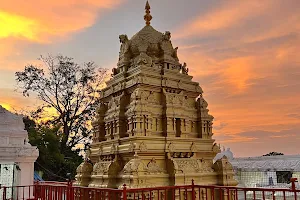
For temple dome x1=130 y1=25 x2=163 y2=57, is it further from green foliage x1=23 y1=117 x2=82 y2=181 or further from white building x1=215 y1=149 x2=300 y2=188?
green foliage x1=23 y1=117 x2=82 y2=181

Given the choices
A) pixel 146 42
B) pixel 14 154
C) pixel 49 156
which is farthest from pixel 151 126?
pixel 49 156

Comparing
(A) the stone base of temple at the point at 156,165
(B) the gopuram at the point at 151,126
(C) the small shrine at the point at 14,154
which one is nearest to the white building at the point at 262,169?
(A) the stone base of temple at the point at 156,165

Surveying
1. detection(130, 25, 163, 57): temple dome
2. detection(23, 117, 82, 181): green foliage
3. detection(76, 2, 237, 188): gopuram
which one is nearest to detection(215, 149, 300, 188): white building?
detection(76, 2, 237, 188): gopuram

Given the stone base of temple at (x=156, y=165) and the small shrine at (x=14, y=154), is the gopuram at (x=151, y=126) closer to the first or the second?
the stone base of temple at (x=156, y=165)

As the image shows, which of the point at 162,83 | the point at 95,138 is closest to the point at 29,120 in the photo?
the point at 95,138

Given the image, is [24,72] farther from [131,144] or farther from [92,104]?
[131,144]

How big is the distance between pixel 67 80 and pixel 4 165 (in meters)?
13.4

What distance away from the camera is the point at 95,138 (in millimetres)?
11703

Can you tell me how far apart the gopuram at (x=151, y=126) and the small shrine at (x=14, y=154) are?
3700 millimetres

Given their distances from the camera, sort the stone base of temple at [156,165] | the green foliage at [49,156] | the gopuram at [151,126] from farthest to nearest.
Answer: the green foliage at [49,156]
the gopuram at [151,126]
the stone base of temple at [156,165]

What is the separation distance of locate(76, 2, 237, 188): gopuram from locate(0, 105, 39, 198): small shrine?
3700 mm

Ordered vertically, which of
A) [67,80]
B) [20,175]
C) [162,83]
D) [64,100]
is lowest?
[20,175]

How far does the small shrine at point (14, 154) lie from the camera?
517 inches

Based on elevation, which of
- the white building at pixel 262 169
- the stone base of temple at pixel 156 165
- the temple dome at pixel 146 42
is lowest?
the white building at pixel 262 169
